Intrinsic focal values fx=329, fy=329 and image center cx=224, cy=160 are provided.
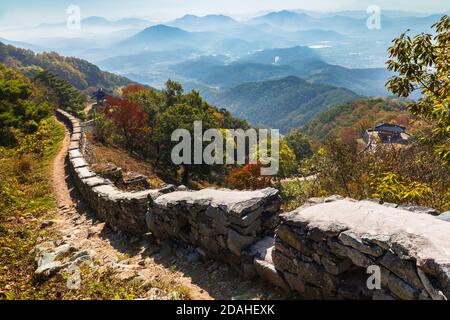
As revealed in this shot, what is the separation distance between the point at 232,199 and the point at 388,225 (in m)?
3.20

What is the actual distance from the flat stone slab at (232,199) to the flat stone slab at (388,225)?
1119 mm

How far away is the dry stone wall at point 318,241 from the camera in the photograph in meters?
4.31

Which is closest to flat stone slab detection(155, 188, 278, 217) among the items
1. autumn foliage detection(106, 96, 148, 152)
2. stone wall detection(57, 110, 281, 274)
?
stone wall detection(57, 110, 281, 274)

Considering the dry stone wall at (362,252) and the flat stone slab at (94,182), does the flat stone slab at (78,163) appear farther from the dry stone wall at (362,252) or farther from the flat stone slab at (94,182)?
the dry stone wall at (362,252)

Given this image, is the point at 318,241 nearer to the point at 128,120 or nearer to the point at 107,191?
the point at 107,191

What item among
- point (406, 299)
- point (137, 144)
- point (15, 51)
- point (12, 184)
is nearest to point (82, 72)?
point (15, 51)

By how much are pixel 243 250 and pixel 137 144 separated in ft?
91.2

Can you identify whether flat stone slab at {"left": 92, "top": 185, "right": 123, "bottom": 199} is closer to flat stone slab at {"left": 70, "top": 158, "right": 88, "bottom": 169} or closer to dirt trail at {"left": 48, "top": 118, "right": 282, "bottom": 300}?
dirt trail at {"left": 48, "top": 118, "right": 282, "bottom": 300}

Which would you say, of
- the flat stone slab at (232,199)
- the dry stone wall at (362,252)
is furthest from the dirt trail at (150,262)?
the flat stone slab at (232,199)

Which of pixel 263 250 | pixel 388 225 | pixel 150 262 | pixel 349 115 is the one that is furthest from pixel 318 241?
pixel 349 115

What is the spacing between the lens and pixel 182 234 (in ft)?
27.2

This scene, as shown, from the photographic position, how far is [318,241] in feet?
17.4

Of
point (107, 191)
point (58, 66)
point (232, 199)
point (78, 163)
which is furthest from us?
point (58, 66)

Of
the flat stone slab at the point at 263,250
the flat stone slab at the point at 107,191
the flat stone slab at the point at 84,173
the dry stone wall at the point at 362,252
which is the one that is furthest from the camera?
the flat stone slab at the point at 84,173
